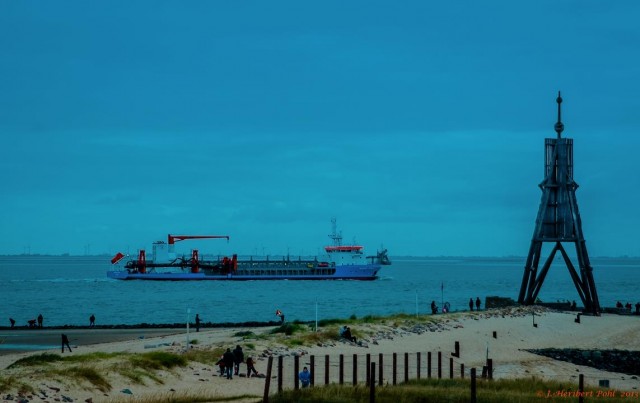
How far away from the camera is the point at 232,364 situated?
96.2ft

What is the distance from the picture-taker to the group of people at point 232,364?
1151 inches

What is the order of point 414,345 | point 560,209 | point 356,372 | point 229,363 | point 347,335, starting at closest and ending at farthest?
point 356,372 → point 229,363 → point 347,335 → point 414,345 → point 560,209

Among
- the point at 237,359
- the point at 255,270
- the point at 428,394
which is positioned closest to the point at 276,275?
the point at 255,270

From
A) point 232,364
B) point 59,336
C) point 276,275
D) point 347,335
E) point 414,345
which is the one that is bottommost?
point 59,336

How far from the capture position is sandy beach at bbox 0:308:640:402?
88.6 feet

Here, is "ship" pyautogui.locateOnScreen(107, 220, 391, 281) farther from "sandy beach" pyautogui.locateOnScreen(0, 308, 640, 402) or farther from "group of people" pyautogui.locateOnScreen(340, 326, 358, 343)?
"group of people" pyautogui.locateOnScreen(340, 326, 358, 343)

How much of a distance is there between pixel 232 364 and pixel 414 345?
1230 centimetres

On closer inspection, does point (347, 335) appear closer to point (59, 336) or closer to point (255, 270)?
point (59, 336)

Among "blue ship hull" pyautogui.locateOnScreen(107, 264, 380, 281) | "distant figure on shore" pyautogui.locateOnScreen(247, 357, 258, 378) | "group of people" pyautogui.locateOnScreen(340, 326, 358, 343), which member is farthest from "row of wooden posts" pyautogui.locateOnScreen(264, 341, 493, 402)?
"blue ship hull" pyautogui.locateOnScreen(107, 264, 380, 281)

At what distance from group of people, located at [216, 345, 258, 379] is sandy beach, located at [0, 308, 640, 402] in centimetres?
34

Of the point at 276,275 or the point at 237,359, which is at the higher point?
the point at 276,275

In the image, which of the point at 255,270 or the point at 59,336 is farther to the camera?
the point at 255,270

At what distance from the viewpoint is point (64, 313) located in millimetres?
76375

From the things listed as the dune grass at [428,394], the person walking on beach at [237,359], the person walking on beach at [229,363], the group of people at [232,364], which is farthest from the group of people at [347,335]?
the dune grass at [428,394]
